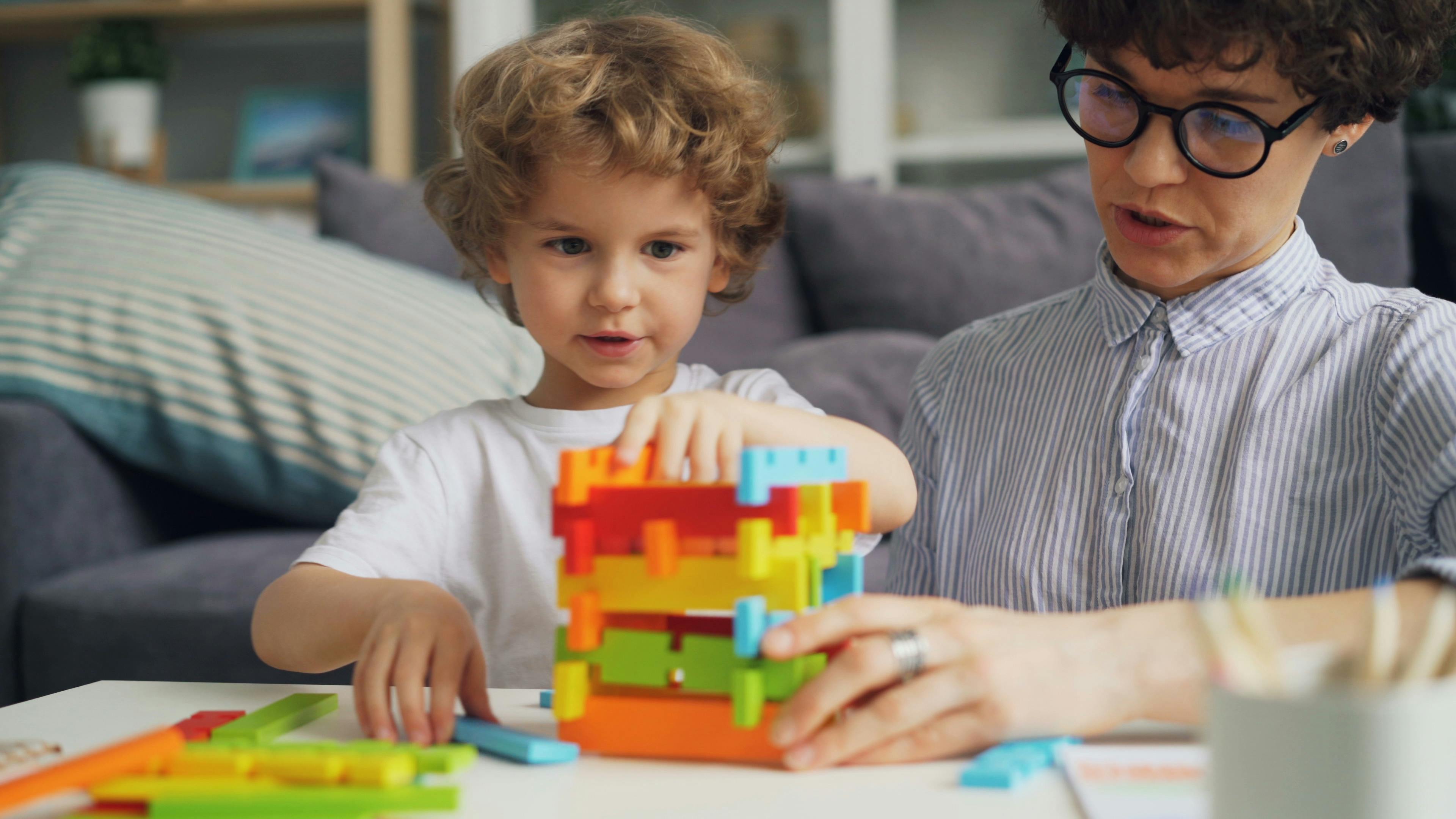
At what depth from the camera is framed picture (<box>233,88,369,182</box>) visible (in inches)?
129

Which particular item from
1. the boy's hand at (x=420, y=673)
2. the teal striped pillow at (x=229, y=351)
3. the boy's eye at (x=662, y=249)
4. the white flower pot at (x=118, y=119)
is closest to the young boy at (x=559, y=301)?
the boy's eye at (x=662, y=249)

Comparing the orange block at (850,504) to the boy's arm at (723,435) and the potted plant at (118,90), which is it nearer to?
the boy's arm at (723,435)

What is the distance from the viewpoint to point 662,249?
98 centimetres

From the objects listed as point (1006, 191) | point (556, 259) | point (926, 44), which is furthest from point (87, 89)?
point (556, 259)

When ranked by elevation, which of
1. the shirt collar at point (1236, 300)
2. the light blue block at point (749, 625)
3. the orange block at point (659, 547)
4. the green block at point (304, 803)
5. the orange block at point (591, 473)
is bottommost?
the green block at point (304, 803)

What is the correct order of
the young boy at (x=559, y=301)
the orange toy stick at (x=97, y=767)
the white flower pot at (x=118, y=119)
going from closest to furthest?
the orange toy stick at (x=97, y=767) → the young boy at (x=559, y=301) → the white flower pot at (x=118, y=119)

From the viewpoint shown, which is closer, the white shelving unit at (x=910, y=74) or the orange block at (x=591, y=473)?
the orange block at (x=591, y=473)

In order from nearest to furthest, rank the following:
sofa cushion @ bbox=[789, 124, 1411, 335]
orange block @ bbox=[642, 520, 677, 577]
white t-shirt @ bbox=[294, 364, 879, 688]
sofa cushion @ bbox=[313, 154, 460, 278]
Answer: orange block @ bbox=[642, 520, 677, 577] < white t-shirt @ bbox=[294, 364, 879, 688] < sofa cushion @ bbox=[789, 124, 1411, 335] < sofa cushion @ bbox=[313, 154, 460, 278]

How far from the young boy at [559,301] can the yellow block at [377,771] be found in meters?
0.29

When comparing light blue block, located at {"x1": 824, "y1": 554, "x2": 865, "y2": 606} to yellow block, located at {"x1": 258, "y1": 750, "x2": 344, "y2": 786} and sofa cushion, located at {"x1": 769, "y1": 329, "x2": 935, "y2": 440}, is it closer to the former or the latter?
yellow block, located at {"x1": 258, "y1": 750, "x2": 344, "y2": 786}

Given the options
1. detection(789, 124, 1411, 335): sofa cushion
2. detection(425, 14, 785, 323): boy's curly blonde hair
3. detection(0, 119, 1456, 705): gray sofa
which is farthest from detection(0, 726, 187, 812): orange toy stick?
detection(789, 124, 1411, 335): sofa cushion

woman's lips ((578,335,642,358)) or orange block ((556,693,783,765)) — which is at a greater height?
woman's lips ((578,335,642,358))

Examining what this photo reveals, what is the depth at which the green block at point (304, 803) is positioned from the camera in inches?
19.0

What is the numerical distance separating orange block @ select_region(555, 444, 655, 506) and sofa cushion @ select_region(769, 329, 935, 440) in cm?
91
